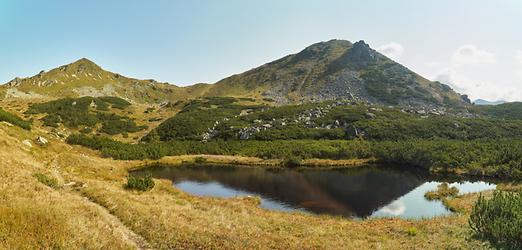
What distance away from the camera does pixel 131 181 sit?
37062mm

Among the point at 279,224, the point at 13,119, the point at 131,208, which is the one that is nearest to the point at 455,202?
the point at 279,224

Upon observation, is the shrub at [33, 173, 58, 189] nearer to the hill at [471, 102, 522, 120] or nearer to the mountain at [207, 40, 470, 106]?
the mountain at [207, 40, 470, 106]

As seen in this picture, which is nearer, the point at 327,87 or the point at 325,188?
the point at 325,188

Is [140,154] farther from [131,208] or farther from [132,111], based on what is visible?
[132,111]

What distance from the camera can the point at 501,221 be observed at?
1991 cm

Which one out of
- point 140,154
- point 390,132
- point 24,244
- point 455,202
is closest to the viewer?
point 24,244

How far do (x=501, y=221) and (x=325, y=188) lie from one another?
3301cm

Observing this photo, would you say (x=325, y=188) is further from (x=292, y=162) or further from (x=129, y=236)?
(x=129, y=236)

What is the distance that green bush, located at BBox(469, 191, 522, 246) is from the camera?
61.0ft

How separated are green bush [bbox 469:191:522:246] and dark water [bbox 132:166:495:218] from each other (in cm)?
1668

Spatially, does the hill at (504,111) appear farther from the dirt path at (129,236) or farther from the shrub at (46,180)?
the shrub at (46,180)

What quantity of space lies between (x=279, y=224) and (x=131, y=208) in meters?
10.7

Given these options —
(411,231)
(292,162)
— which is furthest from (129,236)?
(292,162)

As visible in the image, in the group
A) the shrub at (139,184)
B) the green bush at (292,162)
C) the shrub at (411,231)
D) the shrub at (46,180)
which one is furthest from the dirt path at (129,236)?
the green bush at (292,162)
